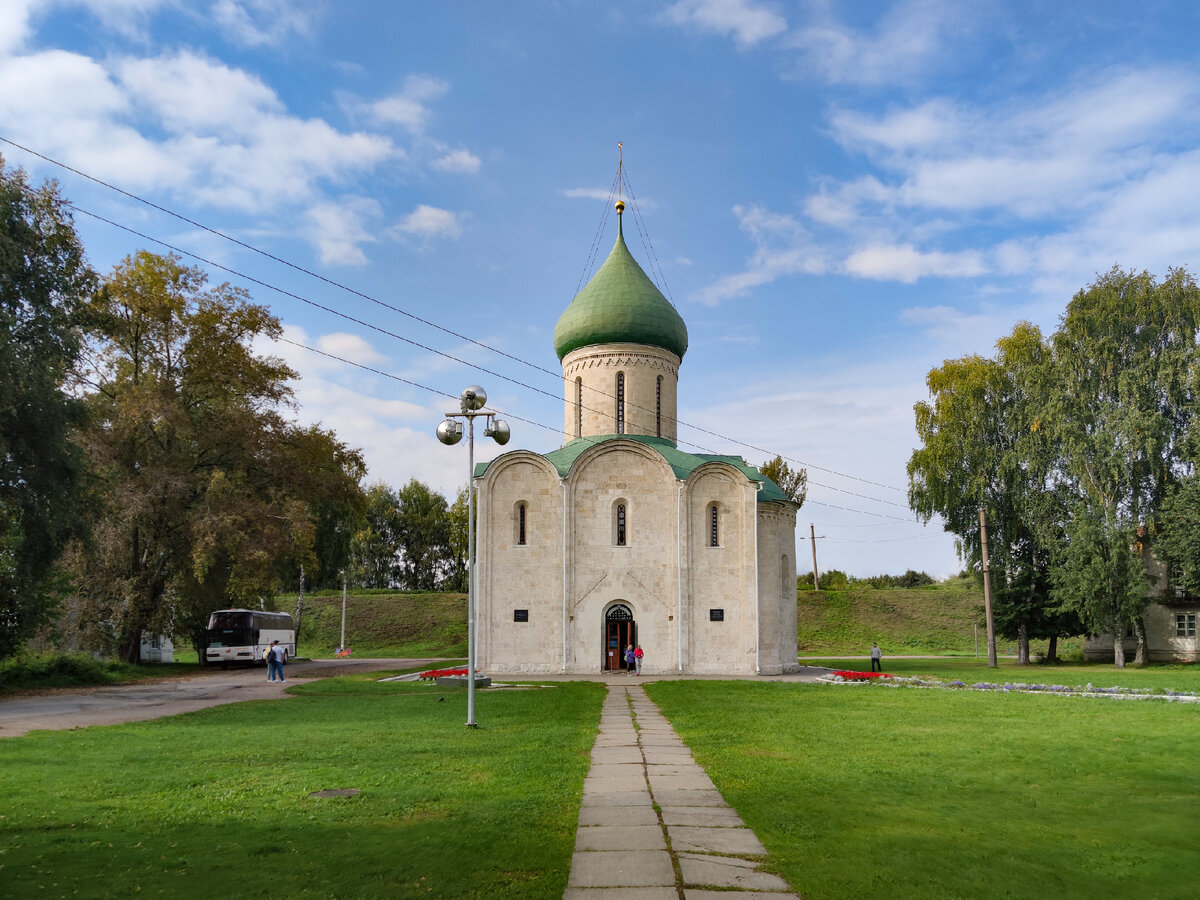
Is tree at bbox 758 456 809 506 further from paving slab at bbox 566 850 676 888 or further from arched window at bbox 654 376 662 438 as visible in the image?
paving slab at bbox 566 850 676 888

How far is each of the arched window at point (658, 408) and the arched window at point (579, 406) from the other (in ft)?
9.43

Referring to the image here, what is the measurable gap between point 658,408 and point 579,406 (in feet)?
10.1

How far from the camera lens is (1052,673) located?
31.1 meters

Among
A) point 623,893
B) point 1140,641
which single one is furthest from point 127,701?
point 1140,641

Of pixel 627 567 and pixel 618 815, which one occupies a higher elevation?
pixel 627 567

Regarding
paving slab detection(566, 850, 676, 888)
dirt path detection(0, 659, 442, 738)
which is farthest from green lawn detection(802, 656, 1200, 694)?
paving slab detection(566, 850, 676, 888)

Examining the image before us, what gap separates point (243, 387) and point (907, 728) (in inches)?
1060

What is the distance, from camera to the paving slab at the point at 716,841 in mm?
6863

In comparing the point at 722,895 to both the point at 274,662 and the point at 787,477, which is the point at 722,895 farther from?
the point at 787,477

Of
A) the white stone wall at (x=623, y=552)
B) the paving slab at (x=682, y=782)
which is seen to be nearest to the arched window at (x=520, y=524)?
the white stone wall at (x=623, y=552)

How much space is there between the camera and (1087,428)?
35438 mm

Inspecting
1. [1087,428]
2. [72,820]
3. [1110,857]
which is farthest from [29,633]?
[1087,428]

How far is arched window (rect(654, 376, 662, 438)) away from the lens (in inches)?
1342

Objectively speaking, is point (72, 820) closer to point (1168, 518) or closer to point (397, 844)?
point (397, 844)
